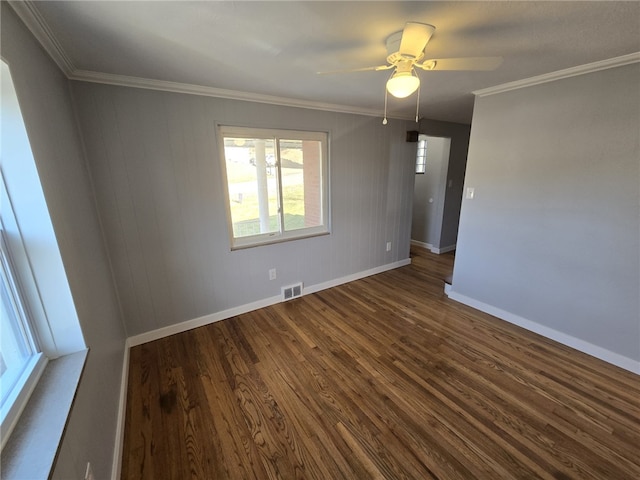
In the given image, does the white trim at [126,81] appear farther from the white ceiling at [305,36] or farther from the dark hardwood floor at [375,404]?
the dark hardwood floor at [375,404]

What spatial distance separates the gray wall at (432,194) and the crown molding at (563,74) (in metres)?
2.00

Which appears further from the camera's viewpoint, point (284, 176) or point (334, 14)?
point (284, 176)

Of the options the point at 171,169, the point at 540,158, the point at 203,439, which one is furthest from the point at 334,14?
the point at 203,439

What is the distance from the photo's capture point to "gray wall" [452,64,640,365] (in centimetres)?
193

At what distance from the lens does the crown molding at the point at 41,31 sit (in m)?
1.10

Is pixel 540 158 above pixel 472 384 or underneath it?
above

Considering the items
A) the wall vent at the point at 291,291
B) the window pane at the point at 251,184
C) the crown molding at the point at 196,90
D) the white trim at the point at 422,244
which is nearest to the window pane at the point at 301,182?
the window pane at the point at 251,184

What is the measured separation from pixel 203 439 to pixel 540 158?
327cm

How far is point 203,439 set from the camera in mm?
1555

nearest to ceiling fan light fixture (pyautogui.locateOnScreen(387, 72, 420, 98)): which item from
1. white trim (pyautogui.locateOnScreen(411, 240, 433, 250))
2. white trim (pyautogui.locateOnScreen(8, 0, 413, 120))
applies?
white trim (pyautogui.locateOnScreen(8, 0, 413, 120))

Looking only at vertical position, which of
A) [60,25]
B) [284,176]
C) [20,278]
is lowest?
[20,278]

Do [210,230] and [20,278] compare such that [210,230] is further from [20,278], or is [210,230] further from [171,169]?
[20,278]

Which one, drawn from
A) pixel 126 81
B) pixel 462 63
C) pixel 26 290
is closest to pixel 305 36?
pixel 462 63

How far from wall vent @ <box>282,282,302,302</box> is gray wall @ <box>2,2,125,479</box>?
162cm
